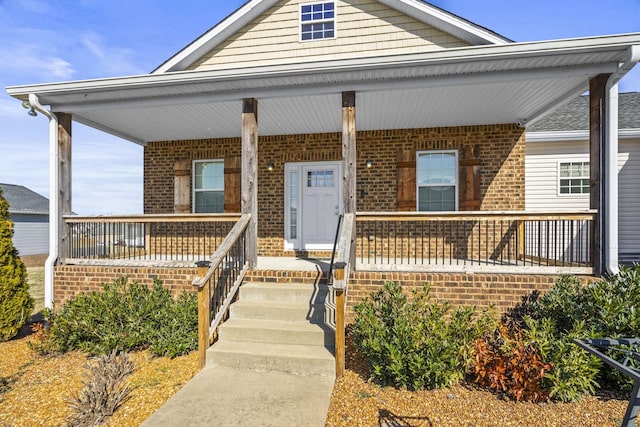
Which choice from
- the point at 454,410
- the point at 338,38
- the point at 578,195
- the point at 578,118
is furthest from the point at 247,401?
the point at 578,118

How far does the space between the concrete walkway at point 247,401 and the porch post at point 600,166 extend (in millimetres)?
3889

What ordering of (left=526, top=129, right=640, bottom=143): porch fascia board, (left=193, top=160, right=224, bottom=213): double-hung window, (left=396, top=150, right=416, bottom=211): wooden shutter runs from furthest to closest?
1. (left=193, top=160, right=224, bottom=213): double-hung window
2. (left=526, top=129, right=640, bottom=143): porch fascia board
3. (left=396, top=150, right=416, bottom=211): wooden shutter

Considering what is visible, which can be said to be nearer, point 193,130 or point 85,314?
point 85,314

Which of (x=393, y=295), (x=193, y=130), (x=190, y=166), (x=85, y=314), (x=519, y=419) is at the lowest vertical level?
(x=519, y=419)

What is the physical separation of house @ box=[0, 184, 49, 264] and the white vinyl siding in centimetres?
2097

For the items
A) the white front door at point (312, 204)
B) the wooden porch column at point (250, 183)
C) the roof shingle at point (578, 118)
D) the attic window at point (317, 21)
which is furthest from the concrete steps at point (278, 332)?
the roof shingle at point (578, 118)

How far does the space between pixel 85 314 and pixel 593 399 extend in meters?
5.96

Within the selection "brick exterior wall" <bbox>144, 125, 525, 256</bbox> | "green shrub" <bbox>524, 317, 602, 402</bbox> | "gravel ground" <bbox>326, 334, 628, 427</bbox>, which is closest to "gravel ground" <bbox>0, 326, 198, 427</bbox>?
"gravel ground" <bbox>326, 334, 628, 427</bbox>

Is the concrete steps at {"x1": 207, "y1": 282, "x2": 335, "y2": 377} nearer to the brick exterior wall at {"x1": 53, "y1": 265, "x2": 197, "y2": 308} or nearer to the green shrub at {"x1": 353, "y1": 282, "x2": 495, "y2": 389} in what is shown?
the green shrub at {"x1": 353, "y1": 282, "x2": 495, "y2": 389}

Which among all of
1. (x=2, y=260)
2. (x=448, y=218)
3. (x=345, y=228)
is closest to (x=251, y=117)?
(x=345, y=228)

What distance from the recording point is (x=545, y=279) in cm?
478

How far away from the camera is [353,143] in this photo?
5.16 m

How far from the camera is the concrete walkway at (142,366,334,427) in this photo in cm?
302

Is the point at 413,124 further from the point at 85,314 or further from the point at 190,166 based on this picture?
the point at 85,314
